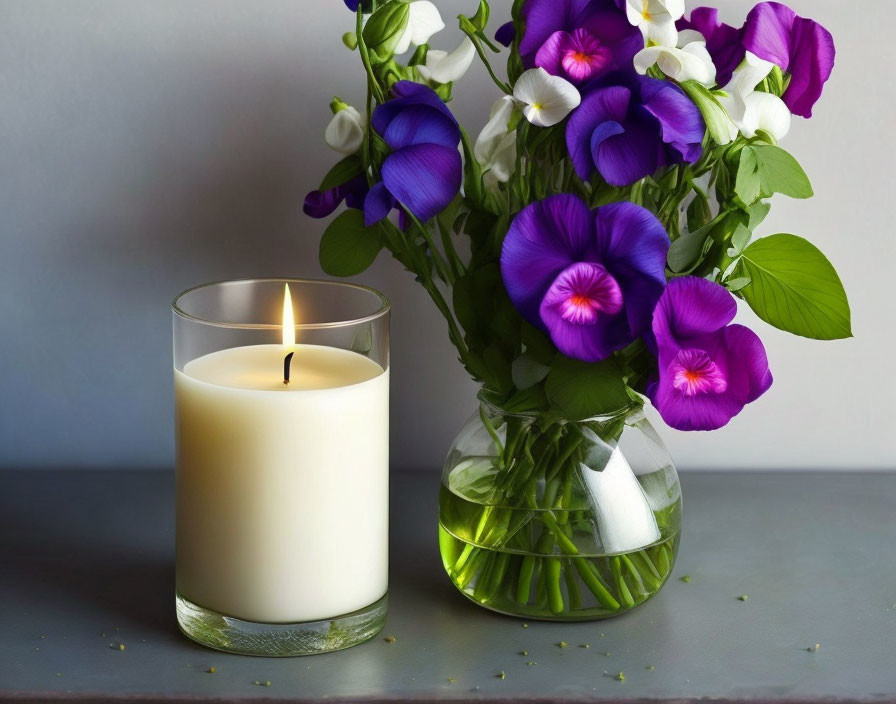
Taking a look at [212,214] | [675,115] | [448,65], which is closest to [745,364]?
[675,115]

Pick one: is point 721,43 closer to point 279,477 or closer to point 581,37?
point 581,37

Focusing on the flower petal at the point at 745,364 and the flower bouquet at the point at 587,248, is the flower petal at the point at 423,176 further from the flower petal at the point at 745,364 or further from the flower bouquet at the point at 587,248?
the flower petal at the point at 745,364

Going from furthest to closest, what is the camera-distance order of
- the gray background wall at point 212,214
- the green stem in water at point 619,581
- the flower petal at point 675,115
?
the gray background wall at point 212,214, the green stem in water at point 619,581, the flower petal at point 675,115

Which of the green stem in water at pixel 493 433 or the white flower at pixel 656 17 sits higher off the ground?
the white flower at pixel 656 17

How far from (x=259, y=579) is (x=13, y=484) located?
33cm

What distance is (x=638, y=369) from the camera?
55cm

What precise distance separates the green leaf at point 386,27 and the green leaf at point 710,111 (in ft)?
0.46

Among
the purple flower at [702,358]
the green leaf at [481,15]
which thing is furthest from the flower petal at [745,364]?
the green leaf at [481,15]

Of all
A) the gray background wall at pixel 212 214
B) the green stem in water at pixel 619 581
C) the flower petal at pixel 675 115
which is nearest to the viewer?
the flower petal at pixel 675 115

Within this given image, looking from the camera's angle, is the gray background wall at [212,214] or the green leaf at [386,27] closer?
the green leaf at [386,27]

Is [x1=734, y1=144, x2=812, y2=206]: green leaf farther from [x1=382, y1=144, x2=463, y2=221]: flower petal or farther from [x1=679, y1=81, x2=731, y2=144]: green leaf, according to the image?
[x1=382, y1=144, x2=463, y2=221]: flower petal

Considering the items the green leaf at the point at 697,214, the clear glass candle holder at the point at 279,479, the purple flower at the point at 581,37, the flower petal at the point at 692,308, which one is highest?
the purple flower at the point at 581,37

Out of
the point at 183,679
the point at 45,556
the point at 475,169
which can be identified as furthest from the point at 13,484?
the point at 475,169

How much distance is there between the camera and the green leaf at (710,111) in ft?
1.62
